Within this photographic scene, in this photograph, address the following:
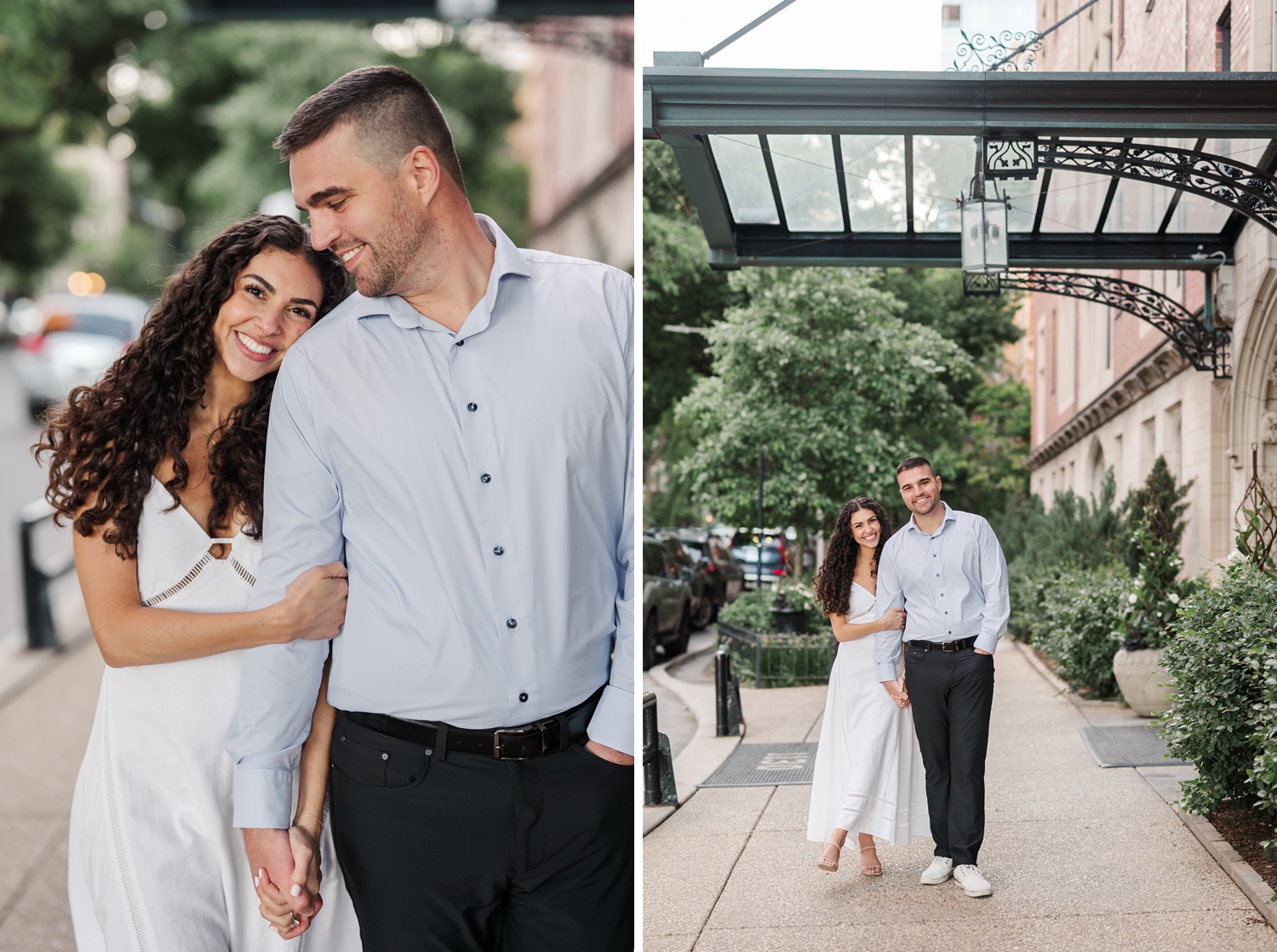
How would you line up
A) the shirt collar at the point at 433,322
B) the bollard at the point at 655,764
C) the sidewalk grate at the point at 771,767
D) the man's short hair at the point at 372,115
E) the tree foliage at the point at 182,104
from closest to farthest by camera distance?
1. the man's short hair at the point at 372,115
2. the shirt collar at the point at 433,322
3. the bollard at the point at 655,764
4. the sidewalk grate at the point at 771,767
5. the tree foliage at the point at 182,104

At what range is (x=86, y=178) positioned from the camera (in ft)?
133

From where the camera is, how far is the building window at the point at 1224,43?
290cm

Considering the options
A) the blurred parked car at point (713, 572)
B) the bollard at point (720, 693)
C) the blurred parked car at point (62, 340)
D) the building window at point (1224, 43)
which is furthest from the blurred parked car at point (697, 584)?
the blurred parked car at point (62, 340)

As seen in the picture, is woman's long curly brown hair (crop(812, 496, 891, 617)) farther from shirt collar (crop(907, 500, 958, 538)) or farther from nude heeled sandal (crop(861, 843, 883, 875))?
nude heeled sandal (crop(861, 843, 883, 875))

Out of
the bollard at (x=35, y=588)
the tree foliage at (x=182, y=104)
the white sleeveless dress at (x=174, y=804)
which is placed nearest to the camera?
the white sleeveless dress at (x=174, y=804)

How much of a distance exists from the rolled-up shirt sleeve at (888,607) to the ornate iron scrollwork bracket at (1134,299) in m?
0.72

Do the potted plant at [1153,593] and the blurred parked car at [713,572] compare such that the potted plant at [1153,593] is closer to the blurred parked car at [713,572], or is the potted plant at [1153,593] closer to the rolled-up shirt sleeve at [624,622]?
the blurred parked car at [713,572]

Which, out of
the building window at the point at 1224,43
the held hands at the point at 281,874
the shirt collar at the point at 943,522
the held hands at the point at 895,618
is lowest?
the held hands at the point at 281,874

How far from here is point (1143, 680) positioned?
3.04 metres

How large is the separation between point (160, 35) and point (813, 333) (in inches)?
1225

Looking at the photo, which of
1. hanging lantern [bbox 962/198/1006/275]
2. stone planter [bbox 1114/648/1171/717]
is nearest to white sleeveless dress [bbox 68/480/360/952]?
hanging lantern [bbox 962/198/1006/275]

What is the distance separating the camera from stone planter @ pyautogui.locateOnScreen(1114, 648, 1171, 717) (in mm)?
3018

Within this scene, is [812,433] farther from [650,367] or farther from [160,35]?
[160,35]

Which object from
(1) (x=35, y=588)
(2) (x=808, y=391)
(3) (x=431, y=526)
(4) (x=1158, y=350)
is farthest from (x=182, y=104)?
(3) (x=431, y=526)
